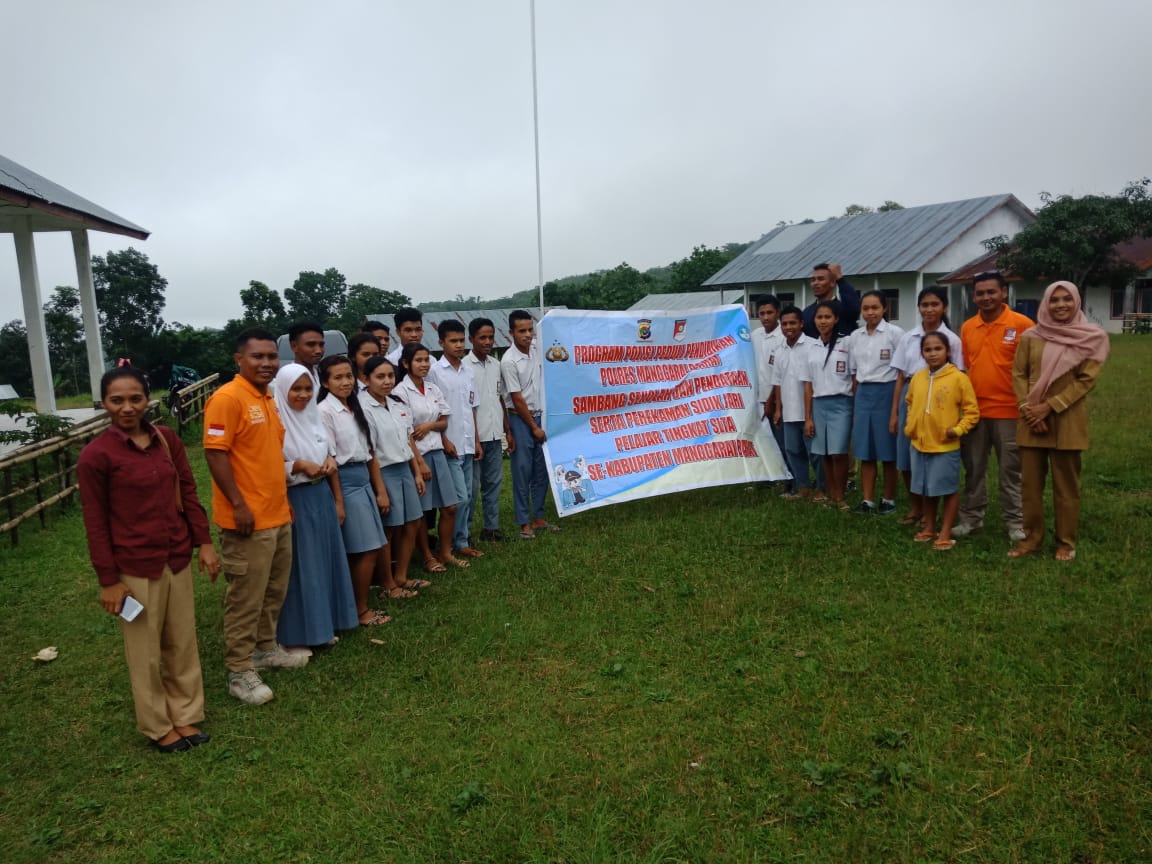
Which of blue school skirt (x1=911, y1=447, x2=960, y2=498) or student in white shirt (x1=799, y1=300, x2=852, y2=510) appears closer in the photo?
blue school skirt (x1=911, y1=447, x2=960, y2=498)

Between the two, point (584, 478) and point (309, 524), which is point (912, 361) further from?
point (309, 524)

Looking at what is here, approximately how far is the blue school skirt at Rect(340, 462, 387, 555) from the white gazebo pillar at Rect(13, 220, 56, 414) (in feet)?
32.2

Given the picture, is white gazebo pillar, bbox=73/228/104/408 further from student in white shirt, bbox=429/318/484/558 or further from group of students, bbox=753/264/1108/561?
group of students, bbox=753/264/1108/561

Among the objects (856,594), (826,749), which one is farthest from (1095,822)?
(856,594)

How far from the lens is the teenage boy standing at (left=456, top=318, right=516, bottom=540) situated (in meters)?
6.48

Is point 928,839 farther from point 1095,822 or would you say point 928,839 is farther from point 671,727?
point 671,727

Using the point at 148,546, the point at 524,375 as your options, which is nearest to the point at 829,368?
the point at 524,375

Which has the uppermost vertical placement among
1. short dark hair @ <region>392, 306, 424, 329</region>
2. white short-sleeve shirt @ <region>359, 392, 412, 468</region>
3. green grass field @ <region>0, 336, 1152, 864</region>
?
short dark hair @ <region>392, 306, 424, 329</region>

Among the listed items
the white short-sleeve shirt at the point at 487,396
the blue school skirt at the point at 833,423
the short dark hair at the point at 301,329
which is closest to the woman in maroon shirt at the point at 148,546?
the short dark hair at the point at 301,329

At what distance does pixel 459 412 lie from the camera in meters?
6.20

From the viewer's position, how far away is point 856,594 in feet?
16.3

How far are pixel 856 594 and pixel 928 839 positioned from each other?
7.53 feet

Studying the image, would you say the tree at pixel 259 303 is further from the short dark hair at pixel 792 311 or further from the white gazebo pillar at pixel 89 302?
the short dark hair at pixel 792 311

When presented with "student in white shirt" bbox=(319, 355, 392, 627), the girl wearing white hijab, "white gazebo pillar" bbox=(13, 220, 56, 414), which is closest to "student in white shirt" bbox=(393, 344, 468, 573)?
"student in white shirt" bbox=(319, 355, 392, 627)
